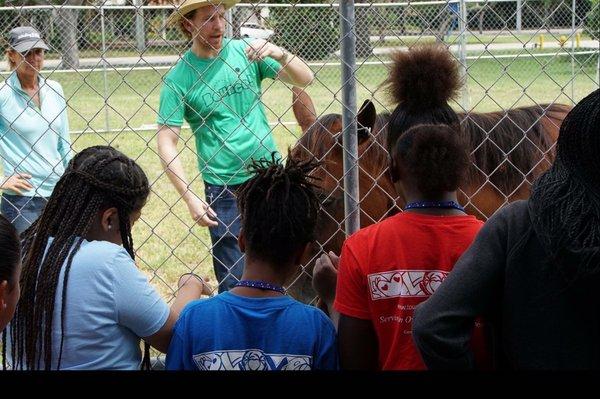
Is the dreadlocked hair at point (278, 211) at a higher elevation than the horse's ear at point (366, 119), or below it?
below

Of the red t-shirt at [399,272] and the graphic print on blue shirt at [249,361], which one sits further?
the red t-shirt at [399,272]

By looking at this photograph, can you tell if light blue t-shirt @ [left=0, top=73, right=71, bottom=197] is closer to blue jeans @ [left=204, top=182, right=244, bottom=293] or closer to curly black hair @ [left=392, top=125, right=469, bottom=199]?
blue jeans @ [left=204, top=182, right=244, bottom=293]

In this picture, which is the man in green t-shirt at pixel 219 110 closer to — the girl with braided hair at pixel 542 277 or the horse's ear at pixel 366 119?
the horse's ear at pixel 366 119

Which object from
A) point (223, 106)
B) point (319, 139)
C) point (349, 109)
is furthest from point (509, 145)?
point (349, 109)

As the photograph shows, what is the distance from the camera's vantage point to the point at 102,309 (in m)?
2.30

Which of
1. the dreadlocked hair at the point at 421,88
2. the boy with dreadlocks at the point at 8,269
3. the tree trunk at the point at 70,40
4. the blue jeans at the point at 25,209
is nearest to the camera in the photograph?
the boy with dreadlocks at the point at 8,269

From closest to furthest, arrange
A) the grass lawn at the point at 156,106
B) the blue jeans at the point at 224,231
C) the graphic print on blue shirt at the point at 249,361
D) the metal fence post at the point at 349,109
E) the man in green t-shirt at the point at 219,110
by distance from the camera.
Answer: the graphic print on blue shirt at the point at 249,361 < the metal fence post at the point at 349,109 < the man in green t-shirt at the point at 219,110 < the blue jeans at the point at 224,231 < the grass lawn at the point at 156,106

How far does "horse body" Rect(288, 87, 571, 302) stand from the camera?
4062mm

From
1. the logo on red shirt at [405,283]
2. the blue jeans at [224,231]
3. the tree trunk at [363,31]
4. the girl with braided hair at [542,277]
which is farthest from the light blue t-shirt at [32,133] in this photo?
the girl with braided hair at [542,277]

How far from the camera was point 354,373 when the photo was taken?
1144mm

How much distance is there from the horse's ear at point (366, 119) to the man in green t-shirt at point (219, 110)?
19.5 inches

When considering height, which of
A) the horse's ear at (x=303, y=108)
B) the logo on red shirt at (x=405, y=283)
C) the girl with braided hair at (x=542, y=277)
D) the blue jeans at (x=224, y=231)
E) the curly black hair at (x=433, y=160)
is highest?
the horse's ear at (x=303, y=108)

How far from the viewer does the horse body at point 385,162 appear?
4062 millimetres

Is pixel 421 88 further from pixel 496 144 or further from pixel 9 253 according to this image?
pixel 9 253
